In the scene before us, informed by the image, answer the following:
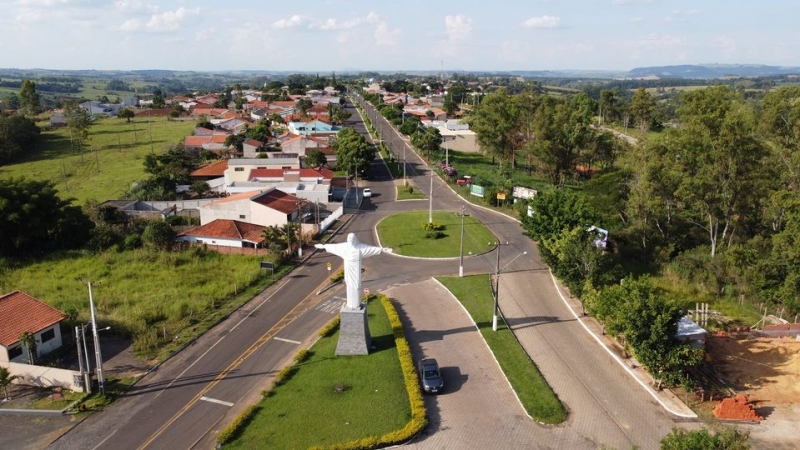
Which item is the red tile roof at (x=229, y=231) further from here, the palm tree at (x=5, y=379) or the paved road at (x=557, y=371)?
the palm tree at (x=5, y=379)

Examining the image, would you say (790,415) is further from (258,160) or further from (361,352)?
(258,160)

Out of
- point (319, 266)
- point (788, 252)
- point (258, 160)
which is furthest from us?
point (258, 160)

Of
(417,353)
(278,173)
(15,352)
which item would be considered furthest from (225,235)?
(417,353)

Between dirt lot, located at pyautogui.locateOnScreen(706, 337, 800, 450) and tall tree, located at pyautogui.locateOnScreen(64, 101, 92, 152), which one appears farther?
tall tree, located at pyautogui.locateOnScreen(64, 101, 92, 152)

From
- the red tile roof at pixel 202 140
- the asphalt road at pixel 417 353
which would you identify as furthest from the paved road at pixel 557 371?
the red tile roof at pixel 202 140

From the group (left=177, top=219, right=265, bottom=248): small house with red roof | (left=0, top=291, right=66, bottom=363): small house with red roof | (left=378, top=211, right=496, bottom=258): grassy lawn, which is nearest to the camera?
(left=0, top=291, right=66, bottom=363): small house with red roof

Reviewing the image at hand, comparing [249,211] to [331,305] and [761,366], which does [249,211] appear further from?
[761,366]

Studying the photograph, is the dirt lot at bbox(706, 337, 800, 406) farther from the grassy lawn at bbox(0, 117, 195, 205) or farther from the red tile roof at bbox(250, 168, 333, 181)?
the grassy lawn at bbox(0, 117, 195, 205)

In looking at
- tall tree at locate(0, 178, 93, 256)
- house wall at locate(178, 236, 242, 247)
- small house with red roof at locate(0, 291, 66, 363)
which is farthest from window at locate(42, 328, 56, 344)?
tall tree at locate(0, 178, 93, 256)

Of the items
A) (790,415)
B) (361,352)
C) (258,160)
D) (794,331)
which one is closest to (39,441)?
(361,352)
